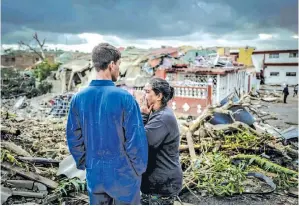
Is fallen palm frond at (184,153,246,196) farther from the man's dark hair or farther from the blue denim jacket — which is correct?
the man's dark hair

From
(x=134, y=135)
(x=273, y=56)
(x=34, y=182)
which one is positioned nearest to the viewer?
(x=134, y=135)

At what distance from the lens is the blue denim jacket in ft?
4.72

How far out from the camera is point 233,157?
13.0ft

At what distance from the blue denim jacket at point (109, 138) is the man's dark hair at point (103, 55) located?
0.26 feet

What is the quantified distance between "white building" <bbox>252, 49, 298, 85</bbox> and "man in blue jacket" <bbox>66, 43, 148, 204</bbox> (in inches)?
873

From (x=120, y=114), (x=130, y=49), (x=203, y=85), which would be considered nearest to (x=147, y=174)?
(x=120, y=114)

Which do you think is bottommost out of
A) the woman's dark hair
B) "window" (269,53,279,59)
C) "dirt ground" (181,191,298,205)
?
"dirt ground" (181,191,298,205)

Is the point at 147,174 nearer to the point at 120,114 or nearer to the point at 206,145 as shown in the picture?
the point at 120,114

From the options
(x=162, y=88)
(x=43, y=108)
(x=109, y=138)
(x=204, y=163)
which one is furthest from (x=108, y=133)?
(x=43, y=108)

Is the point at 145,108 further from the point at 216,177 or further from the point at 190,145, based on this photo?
the point at 190,145

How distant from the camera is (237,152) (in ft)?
13.9

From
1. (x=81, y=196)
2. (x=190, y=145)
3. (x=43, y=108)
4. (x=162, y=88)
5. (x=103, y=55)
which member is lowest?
(x=43, y=108)

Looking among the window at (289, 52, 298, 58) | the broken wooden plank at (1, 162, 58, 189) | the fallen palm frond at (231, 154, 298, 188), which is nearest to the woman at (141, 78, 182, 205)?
the broken wooden plank at (1, 162, 58, 189)

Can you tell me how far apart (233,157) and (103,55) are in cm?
294
